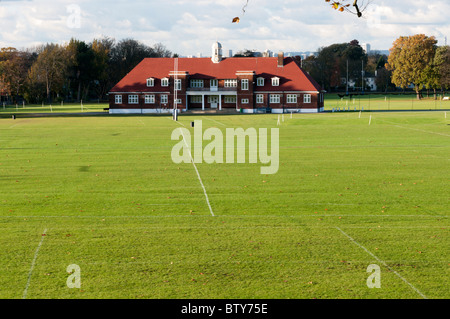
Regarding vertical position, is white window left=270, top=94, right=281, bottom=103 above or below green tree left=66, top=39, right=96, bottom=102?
below

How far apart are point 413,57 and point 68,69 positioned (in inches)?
3211

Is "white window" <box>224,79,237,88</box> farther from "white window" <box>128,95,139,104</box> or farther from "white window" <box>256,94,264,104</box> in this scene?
"white window" <box>128,95,139,104</box>

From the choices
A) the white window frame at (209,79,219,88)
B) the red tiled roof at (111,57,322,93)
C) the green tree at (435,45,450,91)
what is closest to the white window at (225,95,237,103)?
the white window frame at (209,79,219,88)

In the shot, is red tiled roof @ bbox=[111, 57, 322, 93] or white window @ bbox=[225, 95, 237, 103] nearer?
red tiled roof @ bbox=[111, 57, 322, 93]

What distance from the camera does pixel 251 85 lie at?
98.2m

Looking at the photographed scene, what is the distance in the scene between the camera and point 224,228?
615 inches

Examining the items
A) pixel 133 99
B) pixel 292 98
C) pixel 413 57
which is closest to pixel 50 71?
pixel 133 99

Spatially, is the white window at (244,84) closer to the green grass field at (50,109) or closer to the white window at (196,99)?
the white window at (196,99)

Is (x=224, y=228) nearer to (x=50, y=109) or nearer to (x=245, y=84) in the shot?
(x=245, y=84)

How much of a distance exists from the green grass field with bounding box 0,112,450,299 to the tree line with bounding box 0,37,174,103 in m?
105

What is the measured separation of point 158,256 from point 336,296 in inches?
173

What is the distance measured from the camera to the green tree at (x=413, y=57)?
438ft

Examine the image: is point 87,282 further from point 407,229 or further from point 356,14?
point 407,229

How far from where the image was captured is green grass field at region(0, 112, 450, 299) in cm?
1112
